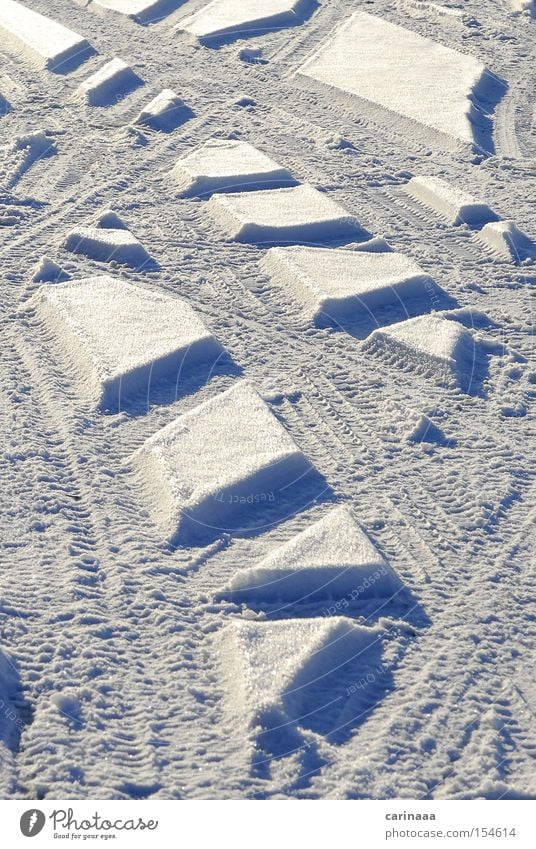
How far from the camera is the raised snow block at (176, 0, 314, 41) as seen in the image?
8094mm

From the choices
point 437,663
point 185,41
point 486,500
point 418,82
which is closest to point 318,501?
point 486,500

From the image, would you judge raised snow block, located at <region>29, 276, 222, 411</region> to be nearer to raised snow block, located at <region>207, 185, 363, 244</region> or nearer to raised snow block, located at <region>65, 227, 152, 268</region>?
raised snow block, located at <region>65, 227, 152, 268</region>

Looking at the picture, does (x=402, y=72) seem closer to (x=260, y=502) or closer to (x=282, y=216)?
(x=282, y=216)

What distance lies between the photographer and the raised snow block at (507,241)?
205 inches

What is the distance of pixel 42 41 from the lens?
25.5 feet

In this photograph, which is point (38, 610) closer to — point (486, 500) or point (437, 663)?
point (437, 663)

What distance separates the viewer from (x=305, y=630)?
9.84 feet

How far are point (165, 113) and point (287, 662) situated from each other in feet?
15.2

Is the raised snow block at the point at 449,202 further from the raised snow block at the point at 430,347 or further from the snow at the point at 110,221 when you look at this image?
the snow at the point at 110,221

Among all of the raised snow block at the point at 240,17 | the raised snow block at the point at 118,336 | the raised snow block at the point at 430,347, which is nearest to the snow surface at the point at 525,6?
the raised snow block at the point at 240,17

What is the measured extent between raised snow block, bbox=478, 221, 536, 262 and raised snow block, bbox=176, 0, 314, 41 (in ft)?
11.8

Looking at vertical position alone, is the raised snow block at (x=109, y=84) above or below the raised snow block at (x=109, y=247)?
above

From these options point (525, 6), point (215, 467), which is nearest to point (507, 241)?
point (215, 467)

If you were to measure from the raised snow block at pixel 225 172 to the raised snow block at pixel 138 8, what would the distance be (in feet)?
9.13
